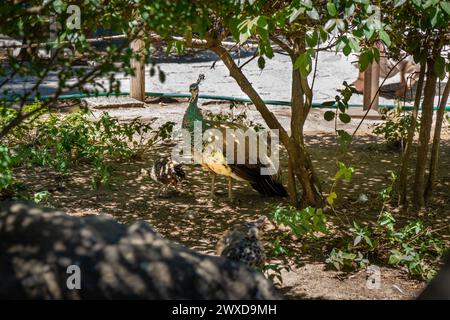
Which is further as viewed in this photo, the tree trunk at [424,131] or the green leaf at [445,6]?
the tree trunk at [424,131]

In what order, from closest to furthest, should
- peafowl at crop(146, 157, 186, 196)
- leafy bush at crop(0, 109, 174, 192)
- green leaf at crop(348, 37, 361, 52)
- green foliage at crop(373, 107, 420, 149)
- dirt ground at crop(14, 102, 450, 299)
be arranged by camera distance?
1. green leaf at crop(348, 37, 361, 52)
2. dirt ground at crop(14, 102, 450, 299)
3. peafowl at crop(146, 157, 186, 196)
4. leafy bush at crop(0, 109, 174, 192)
5. green foliage at crop(373, 107, 420, 149)

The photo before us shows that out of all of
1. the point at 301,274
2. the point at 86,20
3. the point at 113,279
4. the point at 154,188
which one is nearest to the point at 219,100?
the point at 154,188

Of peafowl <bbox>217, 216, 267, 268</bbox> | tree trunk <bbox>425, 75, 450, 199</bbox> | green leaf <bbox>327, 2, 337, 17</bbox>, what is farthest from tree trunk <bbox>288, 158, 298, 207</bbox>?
green leaf <bbox>327, 2, 337, 17</bbox>

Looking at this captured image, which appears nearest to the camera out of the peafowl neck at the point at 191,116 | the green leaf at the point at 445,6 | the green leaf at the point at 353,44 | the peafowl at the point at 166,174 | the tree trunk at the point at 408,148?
the green leaf at the point at 445,6

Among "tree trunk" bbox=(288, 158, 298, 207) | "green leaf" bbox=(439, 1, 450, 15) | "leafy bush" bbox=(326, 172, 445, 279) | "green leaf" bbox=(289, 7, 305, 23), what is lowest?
"leafy bush" bbox=(326, 172, 445, 279)

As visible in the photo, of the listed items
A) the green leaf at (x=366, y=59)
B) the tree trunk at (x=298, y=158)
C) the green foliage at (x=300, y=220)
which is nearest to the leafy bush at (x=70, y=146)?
the tree trunk at (x=298, y=158)

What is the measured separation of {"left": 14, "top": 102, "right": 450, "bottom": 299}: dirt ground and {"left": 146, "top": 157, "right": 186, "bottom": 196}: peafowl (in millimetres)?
144

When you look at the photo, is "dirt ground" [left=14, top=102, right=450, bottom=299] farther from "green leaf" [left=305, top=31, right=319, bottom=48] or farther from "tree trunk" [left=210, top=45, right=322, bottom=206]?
→ "green leaf" [left=305, top=31, right=319, bottom=48]

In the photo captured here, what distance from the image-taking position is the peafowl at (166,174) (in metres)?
7.23

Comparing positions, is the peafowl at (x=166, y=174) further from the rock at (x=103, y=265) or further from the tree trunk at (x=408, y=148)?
the rock at (x=103, y=265)

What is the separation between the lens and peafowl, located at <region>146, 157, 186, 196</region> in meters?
7.23

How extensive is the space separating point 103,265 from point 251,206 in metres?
3.90

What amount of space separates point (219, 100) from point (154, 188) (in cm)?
540

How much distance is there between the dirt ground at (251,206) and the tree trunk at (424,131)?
0.60 feet
